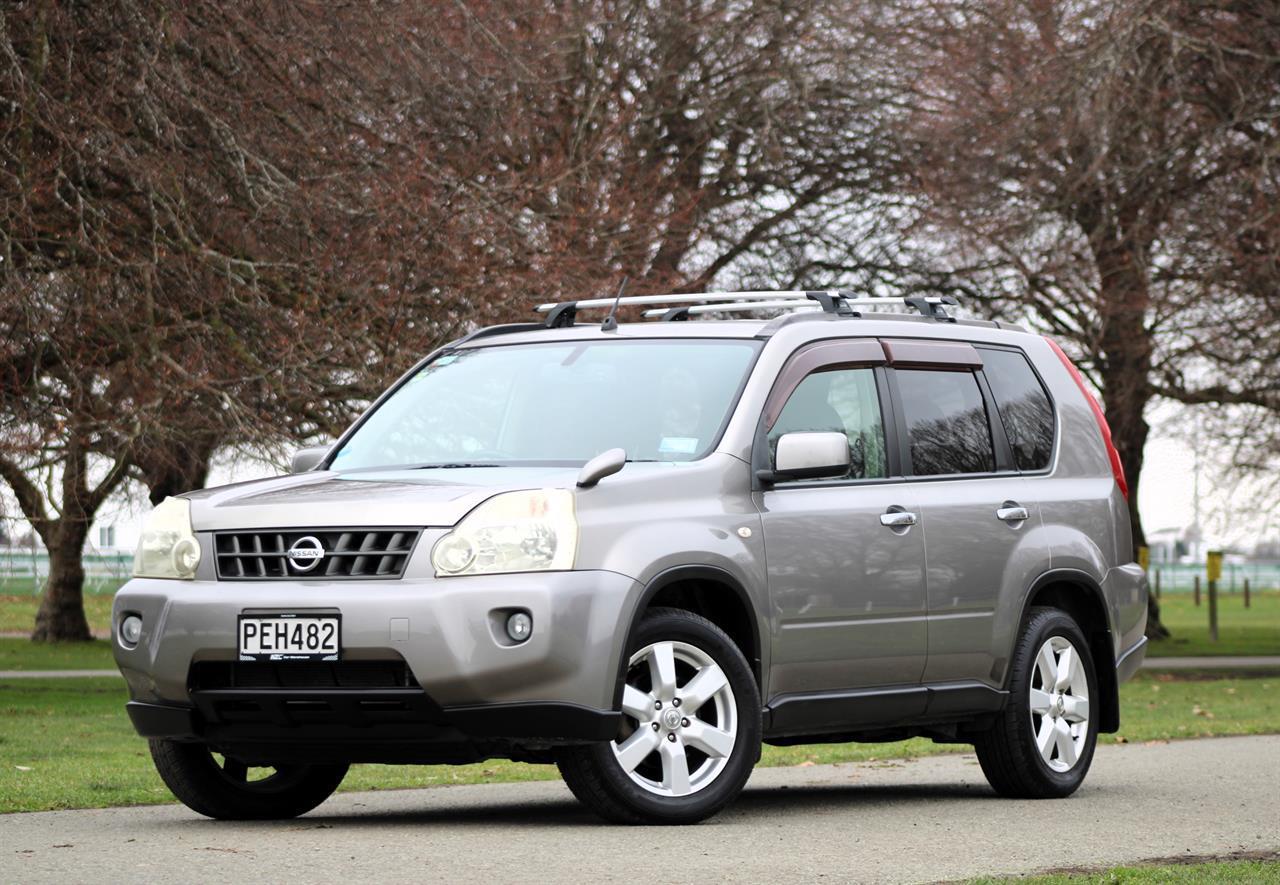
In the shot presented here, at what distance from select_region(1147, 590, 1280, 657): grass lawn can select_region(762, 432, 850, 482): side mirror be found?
24.8 m

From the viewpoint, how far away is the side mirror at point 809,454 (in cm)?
886

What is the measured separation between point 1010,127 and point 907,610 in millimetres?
17083

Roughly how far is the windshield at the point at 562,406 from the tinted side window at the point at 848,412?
303mm

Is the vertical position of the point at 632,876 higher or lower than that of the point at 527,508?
lower

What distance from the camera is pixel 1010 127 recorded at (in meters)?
25.9

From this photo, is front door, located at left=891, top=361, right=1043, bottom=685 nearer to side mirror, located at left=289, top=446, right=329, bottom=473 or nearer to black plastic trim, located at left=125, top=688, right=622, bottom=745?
black plastic trim, located at left=125, top=688, right=622, bottom=745

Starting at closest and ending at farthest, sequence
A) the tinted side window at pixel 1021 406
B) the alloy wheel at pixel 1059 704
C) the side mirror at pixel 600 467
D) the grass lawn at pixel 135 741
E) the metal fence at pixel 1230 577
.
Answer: the side mirror at pixel 600 467 → the alloy wheel at pixel 1059 704 → the tinted side window at pixel 1021 406 → the grass lawn at pixel 135 741 → the metal fence at pixel 1230 577

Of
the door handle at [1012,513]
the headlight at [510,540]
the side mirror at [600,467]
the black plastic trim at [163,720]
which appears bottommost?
the black plastic trim at [163,720]

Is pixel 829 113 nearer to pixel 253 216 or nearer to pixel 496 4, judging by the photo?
pixel 496 4

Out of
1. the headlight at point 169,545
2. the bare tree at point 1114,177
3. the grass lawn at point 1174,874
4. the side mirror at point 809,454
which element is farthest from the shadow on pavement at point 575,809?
the bare tree at point 1114,177

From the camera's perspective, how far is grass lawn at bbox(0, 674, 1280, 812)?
36.2 feet

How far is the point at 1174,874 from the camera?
7188 millimetres

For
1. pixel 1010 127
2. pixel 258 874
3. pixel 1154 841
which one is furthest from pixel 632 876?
pixel 1010 127

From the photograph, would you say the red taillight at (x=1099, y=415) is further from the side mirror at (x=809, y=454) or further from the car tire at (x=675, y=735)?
the car tire at (x=675, y=735)
